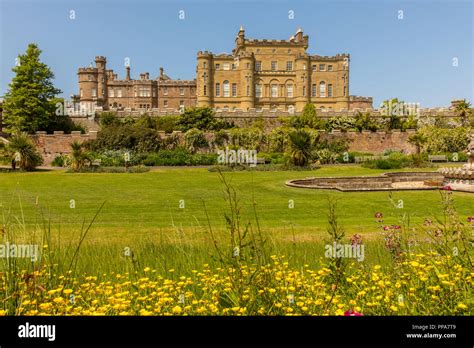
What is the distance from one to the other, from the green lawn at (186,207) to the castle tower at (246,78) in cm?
4614

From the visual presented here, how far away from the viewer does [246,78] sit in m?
64.8

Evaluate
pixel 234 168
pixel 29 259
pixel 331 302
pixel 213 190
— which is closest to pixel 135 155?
pixel 234 168

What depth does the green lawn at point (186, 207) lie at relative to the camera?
898cm

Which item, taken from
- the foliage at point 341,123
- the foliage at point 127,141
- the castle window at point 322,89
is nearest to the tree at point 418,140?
the foliage at point 341,123

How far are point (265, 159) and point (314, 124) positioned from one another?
16475mm

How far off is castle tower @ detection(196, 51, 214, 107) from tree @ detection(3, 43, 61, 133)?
86.7 ft

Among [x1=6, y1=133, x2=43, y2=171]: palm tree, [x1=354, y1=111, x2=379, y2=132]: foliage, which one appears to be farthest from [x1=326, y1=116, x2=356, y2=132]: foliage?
[x1=6, y1=133, x2=43, y2=171]: palm tree

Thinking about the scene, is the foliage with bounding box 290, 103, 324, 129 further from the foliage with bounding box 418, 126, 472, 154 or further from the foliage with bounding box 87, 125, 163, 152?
the foliage with bounding box 87, 125, 163, 152

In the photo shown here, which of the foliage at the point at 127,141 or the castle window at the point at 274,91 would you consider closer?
the foliage at the point at 127,141

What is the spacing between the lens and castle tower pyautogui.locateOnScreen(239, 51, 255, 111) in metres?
64.6

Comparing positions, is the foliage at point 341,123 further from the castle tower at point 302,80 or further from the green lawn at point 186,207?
the green lawn at point 186,207

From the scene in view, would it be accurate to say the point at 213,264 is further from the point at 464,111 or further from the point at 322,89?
the point at 322,89

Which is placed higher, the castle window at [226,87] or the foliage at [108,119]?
the castle window at [226,87]
